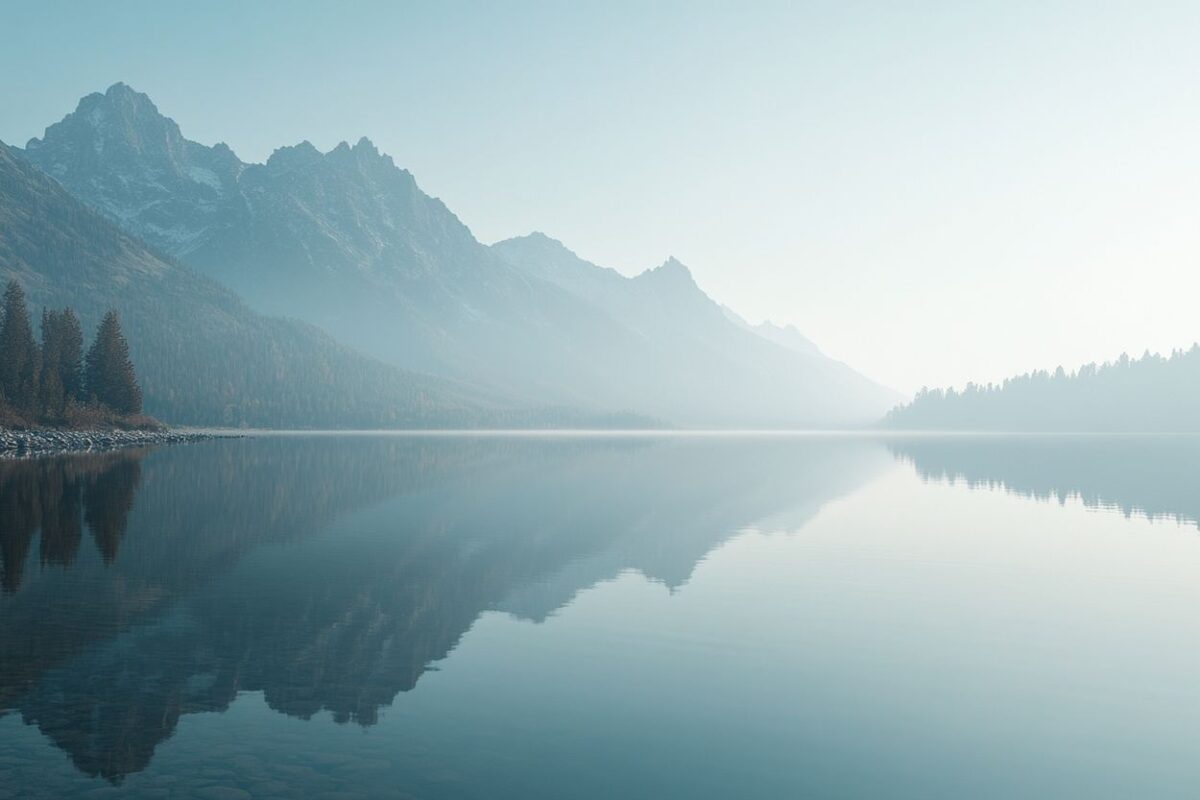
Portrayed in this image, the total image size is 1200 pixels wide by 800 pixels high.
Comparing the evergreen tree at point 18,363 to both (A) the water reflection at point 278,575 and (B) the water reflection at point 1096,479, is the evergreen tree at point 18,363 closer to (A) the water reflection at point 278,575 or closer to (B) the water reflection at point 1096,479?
(A) the water reflection at point 278,575

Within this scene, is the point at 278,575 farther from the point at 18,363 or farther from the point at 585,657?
the point at 18,363

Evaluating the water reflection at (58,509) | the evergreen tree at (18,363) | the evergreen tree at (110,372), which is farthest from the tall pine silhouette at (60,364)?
the water reflection at (58,509)

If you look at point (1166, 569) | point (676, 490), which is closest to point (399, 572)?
point (1166, 569)

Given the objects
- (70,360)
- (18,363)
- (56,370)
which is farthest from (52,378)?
(70,360)

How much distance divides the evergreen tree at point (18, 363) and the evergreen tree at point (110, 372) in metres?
18.8

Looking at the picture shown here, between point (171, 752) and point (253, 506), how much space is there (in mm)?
43236

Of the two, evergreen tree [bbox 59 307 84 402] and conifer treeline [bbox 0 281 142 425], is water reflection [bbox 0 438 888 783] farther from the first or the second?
evergreen tree [bbox 59 307 84 402]

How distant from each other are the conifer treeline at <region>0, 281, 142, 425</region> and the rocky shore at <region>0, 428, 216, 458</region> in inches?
343

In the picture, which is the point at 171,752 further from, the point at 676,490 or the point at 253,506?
the point at 676,490

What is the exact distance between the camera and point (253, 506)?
56156 mm

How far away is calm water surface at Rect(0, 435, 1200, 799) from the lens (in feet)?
51.5

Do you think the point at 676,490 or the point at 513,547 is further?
the point at 676,490

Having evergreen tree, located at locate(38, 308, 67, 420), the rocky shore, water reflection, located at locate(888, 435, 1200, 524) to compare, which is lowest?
the rocky shore

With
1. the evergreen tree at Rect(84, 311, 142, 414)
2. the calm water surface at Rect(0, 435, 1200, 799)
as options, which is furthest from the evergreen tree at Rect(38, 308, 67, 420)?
the calm water surface at Rect(0, 435, 1200, 799)
